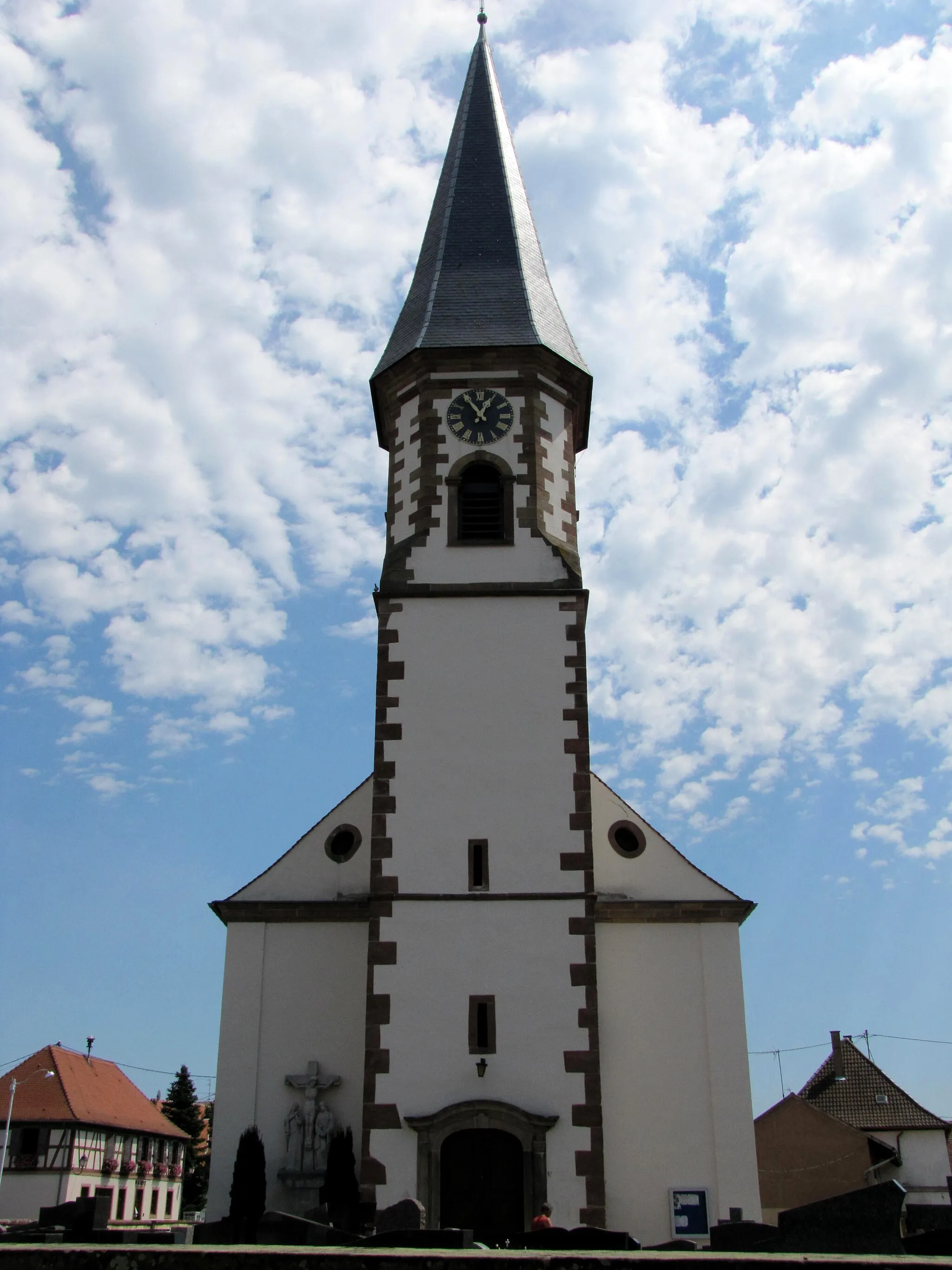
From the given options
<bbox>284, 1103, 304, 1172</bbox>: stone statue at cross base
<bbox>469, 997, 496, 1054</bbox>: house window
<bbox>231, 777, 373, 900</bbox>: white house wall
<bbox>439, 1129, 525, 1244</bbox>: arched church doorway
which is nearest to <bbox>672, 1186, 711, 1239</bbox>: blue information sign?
<bbox>439, 1129, 525, 1244</bbox>: arched church doorway

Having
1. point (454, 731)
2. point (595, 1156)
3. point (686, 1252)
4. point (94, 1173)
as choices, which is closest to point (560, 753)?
point (454, 731)

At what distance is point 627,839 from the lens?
19.6m

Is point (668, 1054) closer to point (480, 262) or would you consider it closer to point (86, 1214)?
point (86, 1214)

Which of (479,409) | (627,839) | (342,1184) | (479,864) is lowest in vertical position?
(342,1184)

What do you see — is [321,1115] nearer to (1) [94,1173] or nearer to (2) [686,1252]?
(2) [686,1252]

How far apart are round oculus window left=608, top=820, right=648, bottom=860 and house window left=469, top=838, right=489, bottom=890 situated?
2639 mm

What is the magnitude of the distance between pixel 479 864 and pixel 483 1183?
420 centimetres

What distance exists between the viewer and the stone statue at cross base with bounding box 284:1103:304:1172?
17469 mm

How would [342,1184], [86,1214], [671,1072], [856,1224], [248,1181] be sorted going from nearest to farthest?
[856,1224]
[86,1214]
[342,1184]
[248,1181]
[671,1072]

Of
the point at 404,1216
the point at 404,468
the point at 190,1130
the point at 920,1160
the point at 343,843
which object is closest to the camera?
the point at 404,1216

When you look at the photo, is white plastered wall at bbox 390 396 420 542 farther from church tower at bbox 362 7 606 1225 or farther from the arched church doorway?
the arched church doorway

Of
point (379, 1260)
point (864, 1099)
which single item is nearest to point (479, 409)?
point (379, 1260)

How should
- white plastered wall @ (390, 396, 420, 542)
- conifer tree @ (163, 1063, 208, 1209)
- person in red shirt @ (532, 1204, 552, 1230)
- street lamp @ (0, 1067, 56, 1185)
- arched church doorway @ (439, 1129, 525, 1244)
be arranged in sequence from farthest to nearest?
conifer tree @ (163, 1063, 208, 1209), street lamp @ (0, 1067, 56, 1185), white plastered wall @ (390, 396, 420, 542), arched church doorway @ (439, 1129, 525, 1244), person in red shirt @ (532, 1204, 552, 1230)

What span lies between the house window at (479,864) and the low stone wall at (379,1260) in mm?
10904
